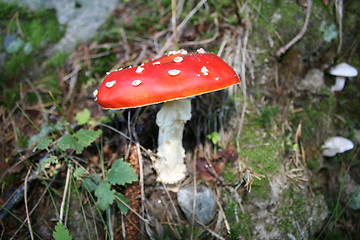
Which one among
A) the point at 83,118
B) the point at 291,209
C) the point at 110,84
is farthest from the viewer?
the point at 83,118

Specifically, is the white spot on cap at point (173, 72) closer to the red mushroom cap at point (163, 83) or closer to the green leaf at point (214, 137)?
the red mushroom cap at point (163, 83)

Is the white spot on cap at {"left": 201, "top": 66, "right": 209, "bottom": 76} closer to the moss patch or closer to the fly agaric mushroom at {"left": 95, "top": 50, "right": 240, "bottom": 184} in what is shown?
the fly agaric mushroom at {"left": 95, "top": 50, "right": 240, "bottom": 184}

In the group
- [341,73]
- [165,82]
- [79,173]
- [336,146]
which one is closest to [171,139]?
[165,82]

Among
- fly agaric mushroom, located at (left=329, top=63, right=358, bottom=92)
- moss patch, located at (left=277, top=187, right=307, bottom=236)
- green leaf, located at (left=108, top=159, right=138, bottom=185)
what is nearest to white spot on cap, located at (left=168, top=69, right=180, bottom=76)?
green leaf, located at (left=108, top=159, right=138, bottom=185)

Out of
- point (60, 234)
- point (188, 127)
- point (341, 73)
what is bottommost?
point (60, 234)

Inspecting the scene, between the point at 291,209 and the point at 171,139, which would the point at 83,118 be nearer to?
the point at 171,139

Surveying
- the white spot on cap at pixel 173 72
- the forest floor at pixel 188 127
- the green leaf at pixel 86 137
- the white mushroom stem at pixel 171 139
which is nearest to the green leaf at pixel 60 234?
the forest floor at pixel 188 127
